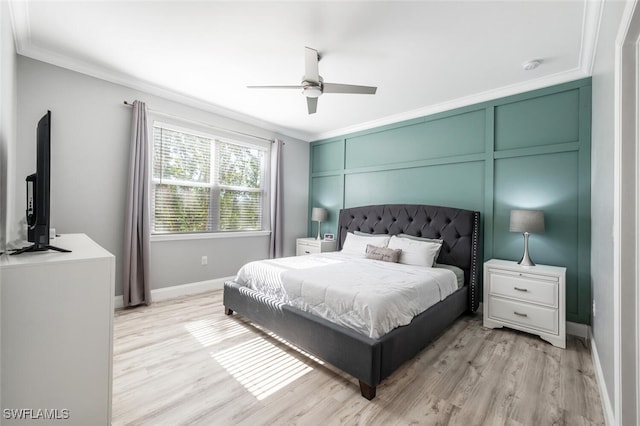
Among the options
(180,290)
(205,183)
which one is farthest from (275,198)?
(180,290)

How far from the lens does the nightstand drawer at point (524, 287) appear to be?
247cm

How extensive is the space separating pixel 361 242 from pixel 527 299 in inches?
73.6

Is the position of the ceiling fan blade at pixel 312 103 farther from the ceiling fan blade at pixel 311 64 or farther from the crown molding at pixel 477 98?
the crown molding at pixel 477 98

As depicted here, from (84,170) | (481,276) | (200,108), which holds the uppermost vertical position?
(200,108)

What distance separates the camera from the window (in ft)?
11.6

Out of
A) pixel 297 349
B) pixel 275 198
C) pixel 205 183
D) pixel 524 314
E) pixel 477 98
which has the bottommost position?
pixel 297 349

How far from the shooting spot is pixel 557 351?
7.75 ft

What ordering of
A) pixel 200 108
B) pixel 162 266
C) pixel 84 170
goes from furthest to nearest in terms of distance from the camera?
pixel 200 108 < pixel 162 266 < pixel 84 170

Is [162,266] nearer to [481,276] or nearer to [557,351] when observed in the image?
[481,276]

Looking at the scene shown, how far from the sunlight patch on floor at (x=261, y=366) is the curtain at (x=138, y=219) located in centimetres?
162

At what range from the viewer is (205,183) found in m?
3.92

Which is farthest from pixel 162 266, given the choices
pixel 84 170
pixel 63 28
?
pixel 63 28

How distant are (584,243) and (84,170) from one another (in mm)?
5152

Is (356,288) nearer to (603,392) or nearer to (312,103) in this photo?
(603,392)
